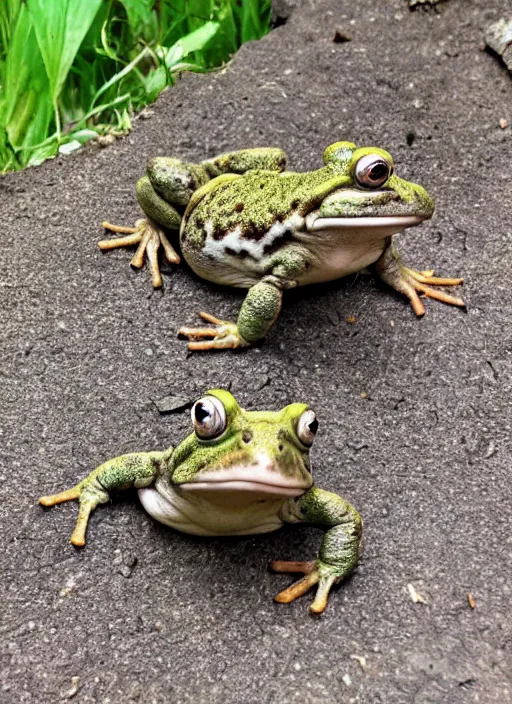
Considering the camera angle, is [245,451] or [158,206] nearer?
[245,451]

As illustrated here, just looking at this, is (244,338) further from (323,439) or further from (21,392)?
(21,392)

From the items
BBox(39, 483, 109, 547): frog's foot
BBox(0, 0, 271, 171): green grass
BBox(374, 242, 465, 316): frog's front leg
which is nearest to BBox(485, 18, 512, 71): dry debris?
BBox(0, 0, 271, 171): green grass

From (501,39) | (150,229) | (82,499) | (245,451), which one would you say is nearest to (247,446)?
(245,451)

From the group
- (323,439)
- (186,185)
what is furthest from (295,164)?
(323,439)

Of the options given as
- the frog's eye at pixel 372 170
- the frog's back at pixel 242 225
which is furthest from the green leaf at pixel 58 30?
the frog's eye at pixel 372 170

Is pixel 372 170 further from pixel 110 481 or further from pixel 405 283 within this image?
pixel 110 481

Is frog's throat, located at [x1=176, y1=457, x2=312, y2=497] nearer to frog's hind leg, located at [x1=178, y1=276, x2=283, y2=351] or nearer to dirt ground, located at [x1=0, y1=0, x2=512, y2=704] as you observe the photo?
dirt ground, located at [x1=0, y1=0, x2=512, y2=704]

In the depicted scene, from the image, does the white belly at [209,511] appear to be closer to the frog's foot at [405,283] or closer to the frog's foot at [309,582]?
the frog's foot at [309,582]
